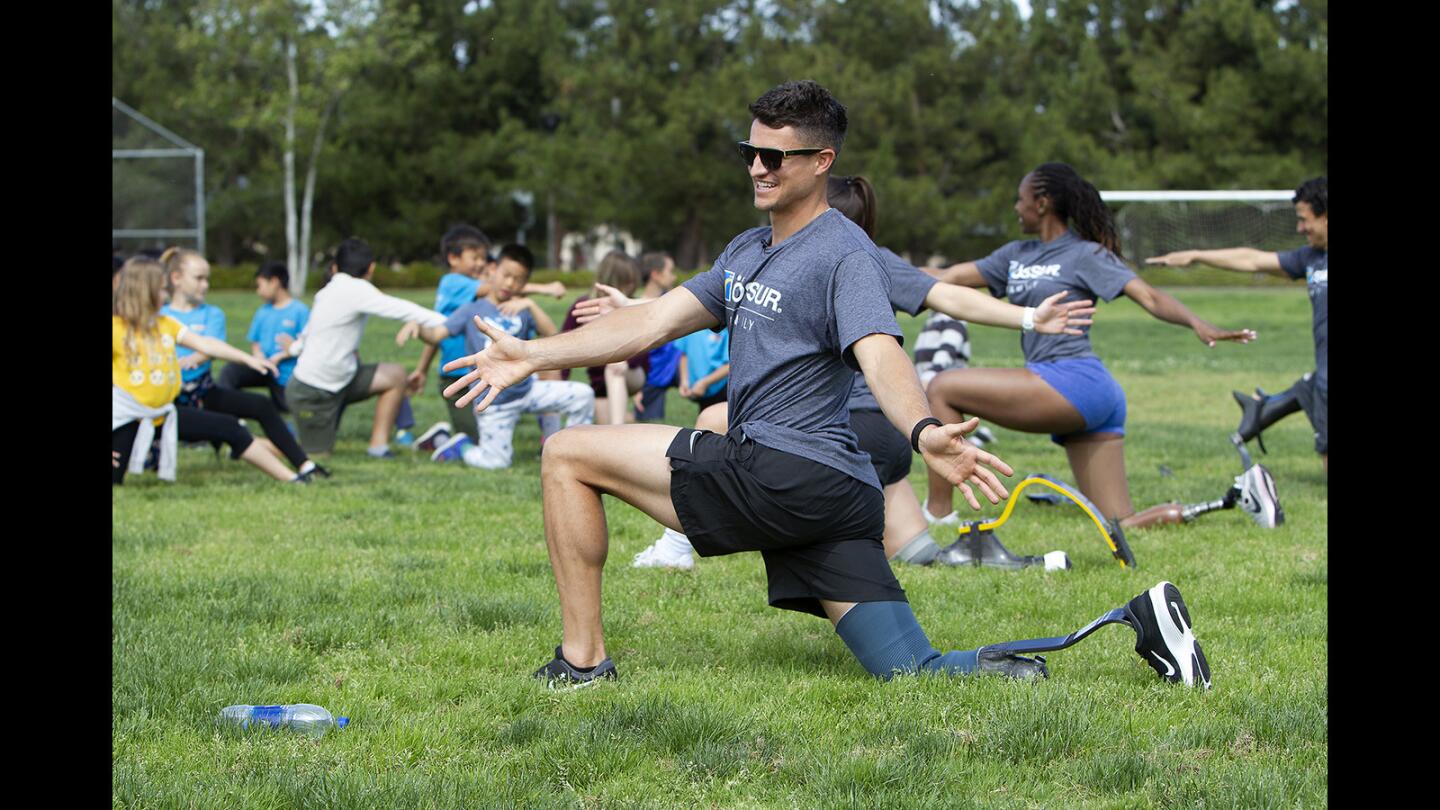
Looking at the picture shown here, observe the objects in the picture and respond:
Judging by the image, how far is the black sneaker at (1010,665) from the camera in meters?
4.72

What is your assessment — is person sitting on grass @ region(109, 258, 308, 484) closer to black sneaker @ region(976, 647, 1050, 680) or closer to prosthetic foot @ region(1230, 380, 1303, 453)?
black sneaker @ region(976, 647, 1050, 680)

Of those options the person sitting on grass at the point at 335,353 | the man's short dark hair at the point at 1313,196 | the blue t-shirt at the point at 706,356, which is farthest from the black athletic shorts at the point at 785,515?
the person sitting on grass at the point at 335,353

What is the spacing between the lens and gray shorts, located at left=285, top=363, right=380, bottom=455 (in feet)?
36.3

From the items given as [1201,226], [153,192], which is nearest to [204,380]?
[153,192]

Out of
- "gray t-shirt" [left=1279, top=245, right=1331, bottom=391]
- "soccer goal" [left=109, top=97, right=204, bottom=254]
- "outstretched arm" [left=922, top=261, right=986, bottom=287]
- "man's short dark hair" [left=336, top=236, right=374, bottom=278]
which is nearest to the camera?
"outstretched arm" [left=922, top=261, right=986, bottom=287]

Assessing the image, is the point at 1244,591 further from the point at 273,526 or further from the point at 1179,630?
the point at 273,526

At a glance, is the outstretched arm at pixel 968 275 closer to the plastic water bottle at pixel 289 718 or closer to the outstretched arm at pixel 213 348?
the plastic water bottle at pixel 289 718

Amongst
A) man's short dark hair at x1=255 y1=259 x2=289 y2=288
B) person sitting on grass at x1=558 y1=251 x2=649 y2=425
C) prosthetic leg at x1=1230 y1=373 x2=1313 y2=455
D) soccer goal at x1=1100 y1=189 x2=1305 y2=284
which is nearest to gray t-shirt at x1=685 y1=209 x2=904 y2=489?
person sitting on grass at x1=558 y1=251 x2=649 y2=425

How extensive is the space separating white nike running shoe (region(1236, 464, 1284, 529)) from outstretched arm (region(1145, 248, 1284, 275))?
1.58m

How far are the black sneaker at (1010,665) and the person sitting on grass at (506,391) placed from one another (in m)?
6.20

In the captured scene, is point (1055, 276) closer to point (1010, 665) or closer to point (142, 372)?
point (1010, 665)

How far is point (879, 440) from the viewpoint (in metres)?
6.72

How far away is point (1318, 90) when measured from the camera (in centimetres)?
4709
